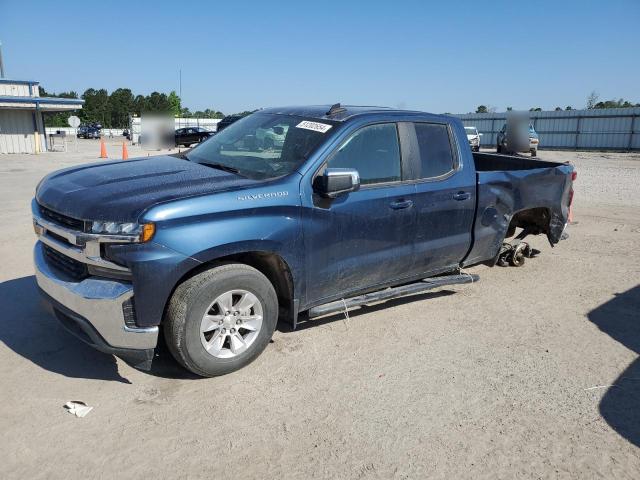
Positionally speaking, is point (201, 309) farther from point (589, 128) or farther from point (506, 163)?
point (589, 128)

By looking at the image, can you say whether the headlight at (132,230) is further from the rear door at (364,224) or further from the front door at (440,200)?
the front door at (440,200)

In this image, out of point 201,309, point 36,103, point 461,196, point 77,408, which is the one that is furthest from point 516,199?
point 36,103

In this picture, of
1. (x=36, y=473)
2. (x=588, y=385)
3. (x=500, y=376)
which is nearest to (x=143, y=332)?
(x=36, y=473)

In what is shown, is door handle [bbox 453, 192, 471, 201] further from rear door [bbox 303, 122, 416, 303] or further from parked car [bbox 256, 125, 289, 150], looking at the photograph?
parked car [bbox 256, 125, 289, 150]

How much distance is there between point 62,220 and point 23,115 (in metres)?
28.6

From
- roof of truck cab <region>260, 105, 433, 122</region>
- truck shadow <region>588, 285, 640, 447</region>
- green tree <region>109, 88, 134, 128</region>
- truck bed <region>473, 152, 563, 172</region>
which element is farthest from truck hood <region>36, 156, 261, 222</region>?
green tree <region>109, 88, 134, 128</region>

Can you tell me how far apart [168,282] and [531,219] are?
15.8ft

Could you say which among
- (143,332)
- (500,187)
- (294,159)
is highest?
(294,159)

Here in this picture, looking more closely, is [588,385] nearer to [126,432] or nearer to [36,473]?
[126,432]

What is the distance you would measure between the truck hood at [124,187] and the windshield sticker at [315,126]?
812 mm

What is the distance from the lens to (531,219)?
21.0ft

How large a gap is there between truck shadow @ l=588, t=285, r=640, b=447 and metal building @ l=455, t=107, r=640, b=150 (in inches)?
1263

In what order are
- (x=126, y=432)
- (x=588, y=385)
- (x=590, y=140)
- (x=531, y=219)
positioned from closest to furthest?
(x=126, y=432), (x=588, y=385), (x=531, y=219), (x=590, y=140)

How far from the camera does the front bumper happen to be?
3.15 metres
